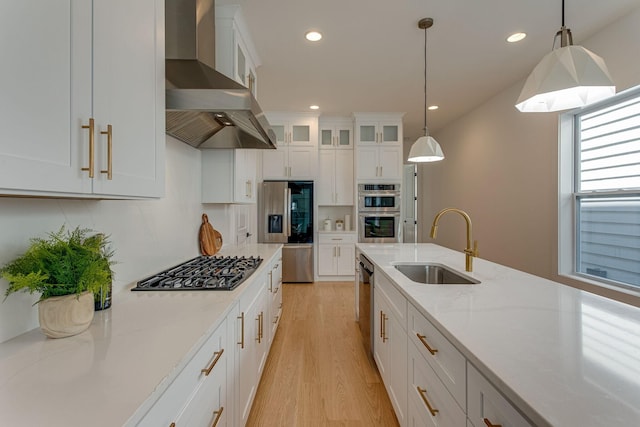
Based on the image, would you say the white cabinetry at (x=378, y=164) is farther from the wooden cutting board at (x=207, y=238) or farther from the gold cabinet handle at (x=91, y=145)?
the gold cabinet handle at (x=91, y=145)

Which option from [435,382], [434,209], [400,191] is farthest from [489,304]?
[434,209]

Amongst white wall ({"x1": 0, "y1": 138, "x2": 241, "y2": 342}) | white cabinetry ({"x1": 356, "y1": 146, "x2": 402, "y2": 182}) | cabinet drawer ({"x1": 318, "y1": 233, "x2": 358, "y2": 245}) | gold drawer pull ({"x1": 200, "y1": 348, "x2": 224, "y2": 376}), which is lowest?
gold drawer pull ({"x1": 200, "y1": 348, "x2": 224, "y2": 376})

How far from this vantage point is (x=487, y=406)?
78 cm

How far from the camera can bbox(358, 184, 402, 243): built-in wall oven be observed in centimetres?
511

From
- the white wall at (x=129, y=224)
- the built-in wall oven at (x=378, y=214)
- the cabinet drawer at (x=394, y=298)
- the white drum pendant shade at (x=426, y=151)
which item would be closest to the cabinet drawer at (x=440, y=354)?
the cabinet drawer at (x=394, y=298)

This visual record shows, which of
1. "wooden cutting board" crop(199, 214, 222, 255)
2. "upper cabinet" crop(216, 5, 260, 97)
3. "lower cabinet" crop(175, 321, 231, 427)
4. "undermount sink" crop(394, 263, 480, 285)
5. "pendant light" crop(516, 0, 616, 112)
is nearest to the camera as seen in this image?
"lower cabinet" crop(175, 321, 231, 427)

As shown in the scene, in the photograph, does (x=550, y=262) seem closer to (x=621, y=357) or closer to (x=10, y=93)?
(x=621, y=357)

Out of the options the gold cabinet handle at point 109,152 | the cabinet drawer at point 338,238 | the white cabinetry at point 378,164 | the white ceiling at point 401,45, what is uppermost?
the white ceiling at point 401,45

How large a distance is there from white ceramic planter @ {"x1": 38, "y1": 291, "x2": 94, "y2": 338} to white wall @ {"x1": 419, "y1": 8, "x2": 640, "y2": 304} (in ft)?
11.6

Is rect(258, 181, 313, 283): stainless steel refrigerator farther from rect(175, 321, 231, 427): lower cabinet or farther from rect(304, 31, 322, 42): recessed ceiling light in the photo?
rect(175, 321, 231, 427): lower cabinet

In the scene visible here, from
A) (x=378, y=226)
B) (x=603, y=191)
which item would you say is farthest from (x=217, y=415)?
(x=378, y=226)

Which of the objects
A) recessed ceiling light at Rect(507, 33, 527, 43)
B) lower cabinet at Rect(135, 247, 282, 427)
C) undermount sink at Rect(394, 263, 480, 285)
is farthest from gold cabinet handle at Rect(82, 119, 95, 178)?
recessed ceiling light at Rect(507, 33, 527, 43)

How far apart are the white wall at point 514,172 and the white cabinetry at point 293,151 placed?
8.44 feet

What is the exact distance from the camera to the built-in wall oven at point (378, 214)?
5105 millimetres
